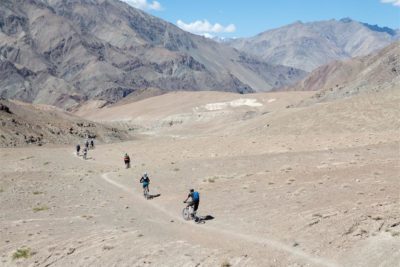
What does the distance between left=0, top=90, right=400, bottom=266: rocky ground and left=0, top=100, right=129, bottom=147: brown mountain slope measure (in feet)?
67.9

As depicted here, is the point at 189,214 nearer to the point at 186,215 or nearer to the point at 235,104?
the point at 186,215

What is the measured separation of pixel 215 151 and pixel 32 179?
18.1 m

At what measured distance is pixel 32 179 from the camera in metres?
39.9

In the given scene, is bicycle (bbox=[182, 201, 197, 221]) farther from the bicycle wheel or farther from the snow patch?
the snow patch

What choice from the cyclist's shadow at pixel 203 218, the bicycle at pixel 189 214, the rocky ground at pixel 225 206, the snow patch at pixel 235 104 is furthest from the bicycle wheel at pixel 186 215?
the snow patch at pixel 235 104

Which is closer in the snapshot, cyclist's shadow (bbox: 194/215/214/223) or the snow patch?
cyclist's shadow (bbox: 194/215/214/223)

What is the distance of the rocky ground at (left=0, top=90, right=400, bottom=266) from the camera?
18.0 m

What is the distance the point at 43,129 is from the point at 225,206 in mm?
63385

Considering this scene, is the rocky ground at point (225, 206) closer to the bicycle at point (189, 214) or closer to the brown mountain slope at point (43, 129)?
the bicycle at point (189, 214)

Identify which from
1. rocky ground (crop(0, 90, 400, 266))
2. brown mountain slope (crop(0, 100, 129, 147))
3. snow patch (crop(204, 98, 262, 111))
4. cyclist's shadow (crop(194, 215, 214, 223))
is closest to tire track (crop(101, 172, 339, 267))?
rocky ground (crop(0, 90, 400, 266))

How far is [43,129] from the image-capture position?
8406 centimetres

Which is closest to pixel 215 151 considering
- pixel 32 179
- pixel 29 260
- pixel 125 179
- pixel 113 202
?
pixel 125 179

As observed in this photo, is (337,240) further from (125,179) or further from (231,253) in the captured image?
(125,179)

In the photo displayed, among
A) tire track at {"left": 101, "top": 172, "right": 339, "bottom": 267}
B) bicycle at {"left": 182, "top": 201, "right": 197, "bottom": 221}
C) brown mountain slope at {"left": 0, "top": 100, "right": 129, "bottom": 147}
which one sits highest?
brown mountain slope at {"left": 0, "top": 100, "right": 129, "bottom": 147}
